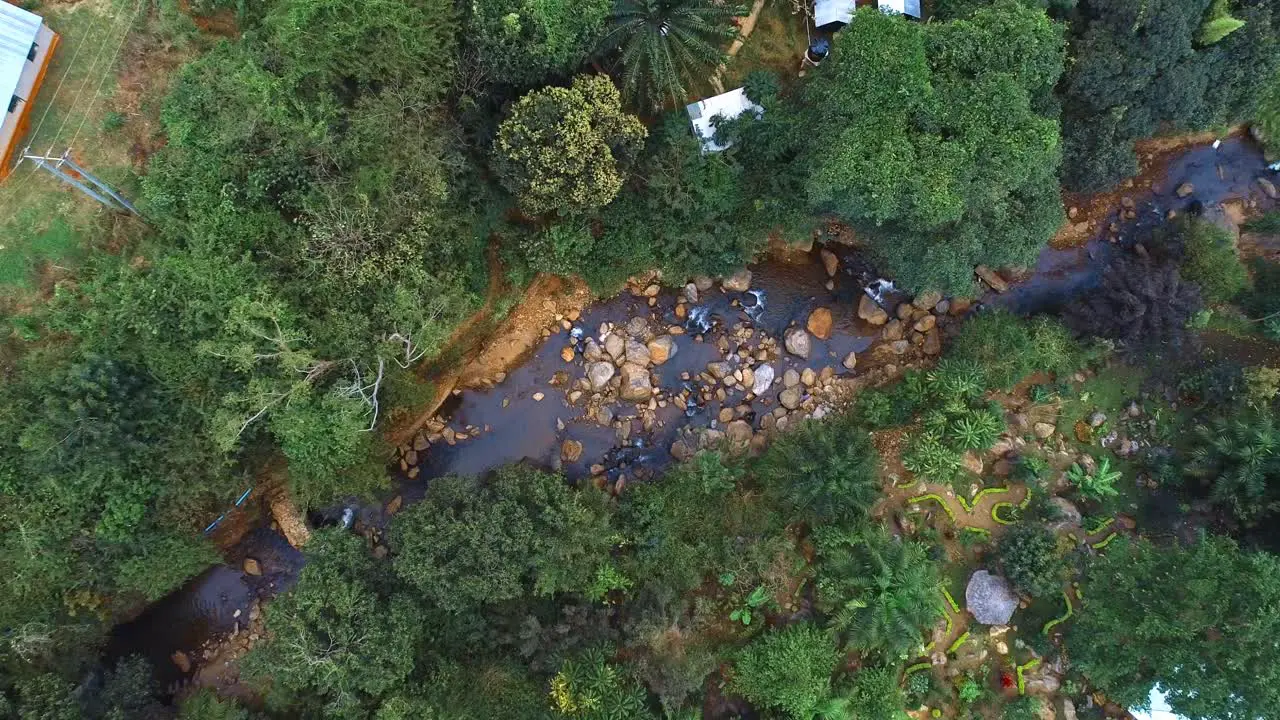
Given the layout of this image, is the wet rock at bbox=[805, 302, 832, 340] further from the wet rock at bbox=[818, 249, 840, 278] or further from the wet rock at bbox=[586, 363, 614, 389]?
the wet rock at bbox=[586, 363, 614, 389]

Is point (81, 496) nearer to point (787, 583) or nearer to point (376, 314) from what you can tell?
point (376, 314)

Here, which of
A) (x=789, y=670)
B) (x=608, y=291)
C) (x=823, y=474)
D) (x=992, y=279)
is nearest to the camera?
(x=789, y=670)

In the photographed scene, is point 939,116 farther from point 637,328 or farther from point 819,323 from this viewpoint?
point 637,328

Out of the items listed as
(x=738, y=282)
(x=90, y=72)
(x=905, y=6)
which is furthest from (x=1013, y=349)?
(x=90, y=72)

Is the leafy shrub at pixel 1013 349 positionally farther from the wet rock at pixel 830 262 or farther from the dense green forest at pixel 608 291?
the wet rock at pixel 830 262

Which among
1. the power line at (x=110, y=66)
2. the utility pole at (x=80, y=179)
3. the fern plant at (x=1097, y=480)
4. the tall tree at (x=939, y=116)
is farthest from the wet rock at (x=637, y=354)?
the power line at (x=110, y=66)
